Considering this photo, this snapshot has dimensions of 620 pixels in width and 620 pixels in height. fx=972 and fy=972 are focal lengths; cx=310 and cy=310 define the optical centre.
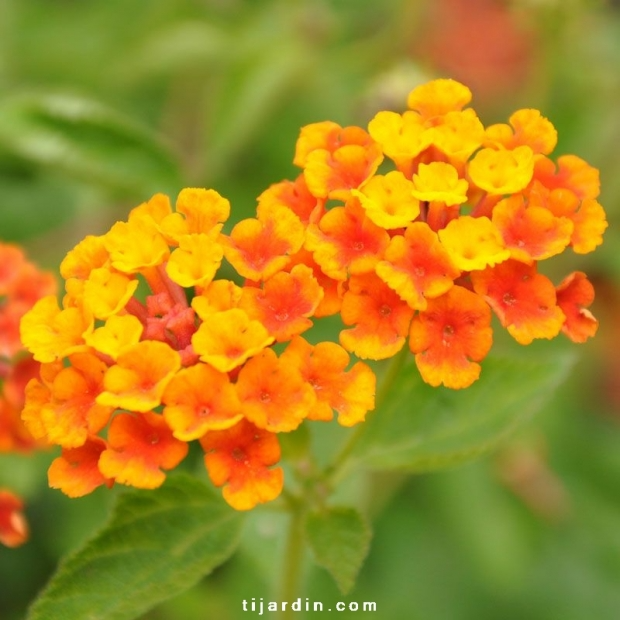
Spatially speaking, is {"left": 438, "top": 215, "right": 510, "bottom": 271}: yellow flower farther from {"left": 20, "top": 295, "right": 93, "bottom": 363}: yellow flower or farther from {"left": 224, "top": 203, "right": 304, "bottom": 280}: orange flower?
{"left": 20, "top": 295, "right": 93, "bottom": 363}: yellow flower

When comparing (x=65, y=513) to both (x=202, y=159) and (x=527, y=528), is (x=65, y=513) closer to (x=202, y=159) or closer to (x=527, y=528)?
(x=202, y=159)

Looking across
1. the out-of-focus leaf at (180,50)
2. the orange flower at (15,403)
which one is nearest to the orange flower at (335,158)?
the orange flower at (15,403)

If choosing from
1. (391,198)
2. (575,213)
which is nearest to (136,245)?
(391,198)

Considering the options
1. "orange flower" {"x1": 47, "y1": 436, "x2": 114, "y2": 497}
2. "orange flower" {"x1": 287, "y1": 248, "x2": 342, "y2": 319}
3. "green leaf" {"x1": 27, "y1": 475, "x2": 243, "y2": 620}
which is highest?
"orange flower" {"x1": 287, "y1": 248, "x2": 342, "y2": 319}

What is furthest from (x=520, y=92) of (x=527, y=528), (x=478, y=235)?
(x=478, y=235)

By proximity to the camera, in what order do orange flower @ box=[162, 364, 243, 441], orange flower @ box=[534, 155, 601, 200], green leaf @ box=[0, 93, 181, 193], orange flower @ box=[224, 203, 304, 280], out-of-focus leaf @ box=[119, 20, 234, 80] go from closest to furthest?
orange flower @ box=[162, 364, 243, 441]
orange flower @ box=[224, 203, 304, 280]
orange flower @ box=[534, 155, 601, 200]
green leaf @ box=[0, 93, 181, 193]
out-of-focus leaf @ box=[119, 20, 234, 80]

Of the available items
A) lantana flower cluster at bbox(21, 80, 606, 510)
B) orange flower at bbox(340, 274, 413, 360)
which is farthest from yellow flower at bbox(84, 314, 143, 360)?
orange flower at bbox(340, 274, 413, 360)
